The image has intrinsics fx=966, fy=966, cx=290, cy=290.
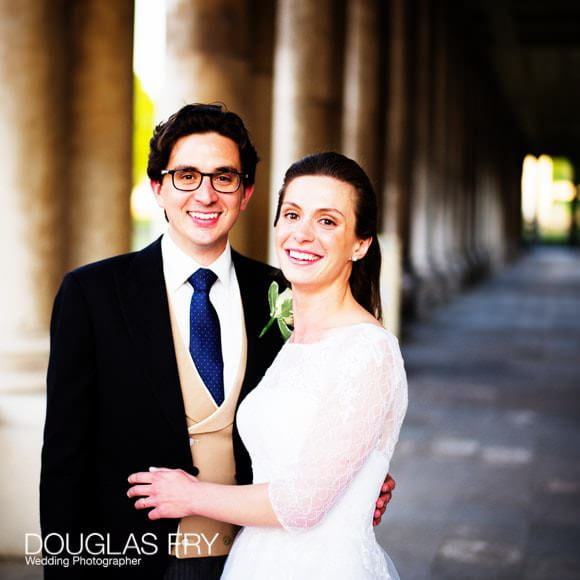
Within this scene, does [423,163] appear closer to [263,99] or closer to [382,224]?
[382,224]

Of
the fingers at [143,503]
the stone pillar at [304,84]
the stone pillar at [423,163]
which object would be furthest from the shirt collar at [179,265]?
the stone pillar at [423,163]

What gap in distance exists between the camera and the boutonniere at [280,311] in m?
2.66

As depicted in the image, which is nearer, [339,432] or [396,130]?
[339,432]

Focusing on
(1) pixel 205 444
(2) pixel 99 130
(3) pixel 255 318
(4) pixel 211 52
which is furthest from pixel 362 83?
(1) pixel 205 444

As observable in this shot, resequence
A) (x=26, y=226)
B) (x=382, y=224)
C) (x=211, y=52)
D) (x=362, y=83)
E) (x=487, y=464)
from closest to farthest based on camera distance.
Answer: (x=26, y=226) → (x=211, y=52) → (x=487, y=464) → (x=362, y=83) → (x=382, y=224)

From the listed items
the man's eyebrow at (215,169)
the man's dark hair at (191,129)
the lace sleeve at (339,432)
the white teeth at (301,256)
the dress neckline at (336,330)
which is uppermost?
the man's dark hair at (191,129)

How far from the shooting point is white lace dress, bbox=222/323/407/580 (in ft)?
7.57

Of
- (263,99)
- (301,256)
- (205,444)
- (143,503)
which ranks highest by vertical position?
(263,99)

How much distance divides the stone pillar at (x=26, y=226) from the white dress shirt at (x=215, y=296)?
2677 mm

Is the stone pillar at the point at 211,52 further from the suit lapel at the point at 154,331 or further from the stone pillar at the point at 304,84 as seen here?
the suit lapel at the point at 154,331

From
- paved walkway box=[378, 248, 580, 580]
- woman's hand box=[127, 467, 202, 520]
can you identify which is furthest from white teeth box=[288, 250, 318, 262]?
paved walkway box=[378, 248, 580, 580]

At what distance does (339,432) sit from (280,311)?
0.48 m

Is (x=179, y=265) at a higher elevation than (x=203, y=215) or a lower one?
lower

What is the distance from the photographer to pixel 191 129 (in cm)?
253
